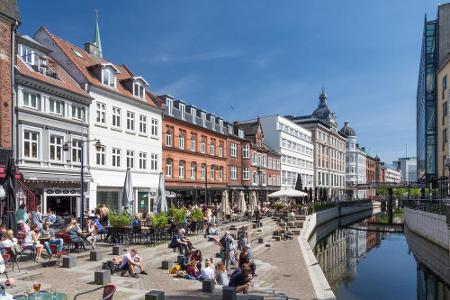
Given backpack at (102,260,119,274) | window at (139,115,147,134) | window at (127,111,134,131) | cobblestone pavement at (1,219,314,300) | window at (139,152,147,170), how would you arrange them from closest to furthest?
cobblestone pavement at (1,219,314,300), backpack at (102,260,119,274), window at (127,111,134,131), window at (139,152,147,170), window at (139,115,147,134)

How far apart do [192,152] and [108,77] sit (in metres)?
12.8

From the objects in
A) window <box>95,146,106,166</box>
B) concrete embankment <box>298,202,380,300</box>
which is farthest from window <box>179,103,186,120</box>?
concrete embankment <box>298,202,380,300</box>

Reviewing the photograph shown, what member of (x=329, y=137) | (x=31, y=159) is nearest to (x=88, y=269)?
(x=31, y=159)

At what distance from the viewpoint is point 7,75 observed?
22484 millimetres

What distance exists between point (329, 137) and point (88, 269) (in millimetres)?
83774

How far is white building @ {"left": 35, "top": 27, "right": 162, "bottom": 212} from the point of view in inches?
1184

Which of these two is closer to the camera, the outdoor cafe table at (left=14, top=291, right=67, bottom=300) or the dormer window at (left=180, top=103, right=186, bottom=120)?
the outdoor cafe table at (left=14, top=291, right=67, bottom=300)

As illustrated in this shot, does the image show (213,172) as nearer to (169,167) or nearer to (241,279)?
(169,167)

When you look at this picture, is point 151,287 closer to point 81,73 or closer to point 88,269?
point 88,269

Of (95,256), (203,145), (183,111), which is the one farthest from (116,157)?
(95,256)

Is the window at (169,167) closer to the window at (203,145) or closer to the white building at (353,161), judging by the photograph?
the window at (203,145)

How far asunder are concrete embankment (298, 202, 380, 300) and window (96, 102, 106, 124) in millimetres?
16905

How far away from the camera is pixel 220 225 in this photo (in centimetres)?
3139

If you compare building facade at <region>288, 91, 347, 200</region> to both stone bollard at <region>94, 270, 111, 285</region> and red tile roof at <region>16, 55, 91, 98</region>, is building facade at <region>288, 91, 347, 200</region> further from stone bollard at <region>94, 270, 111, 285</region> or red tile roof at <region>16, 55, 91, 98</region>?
stone bollard at <region>94, 270, 111, 285</region>
